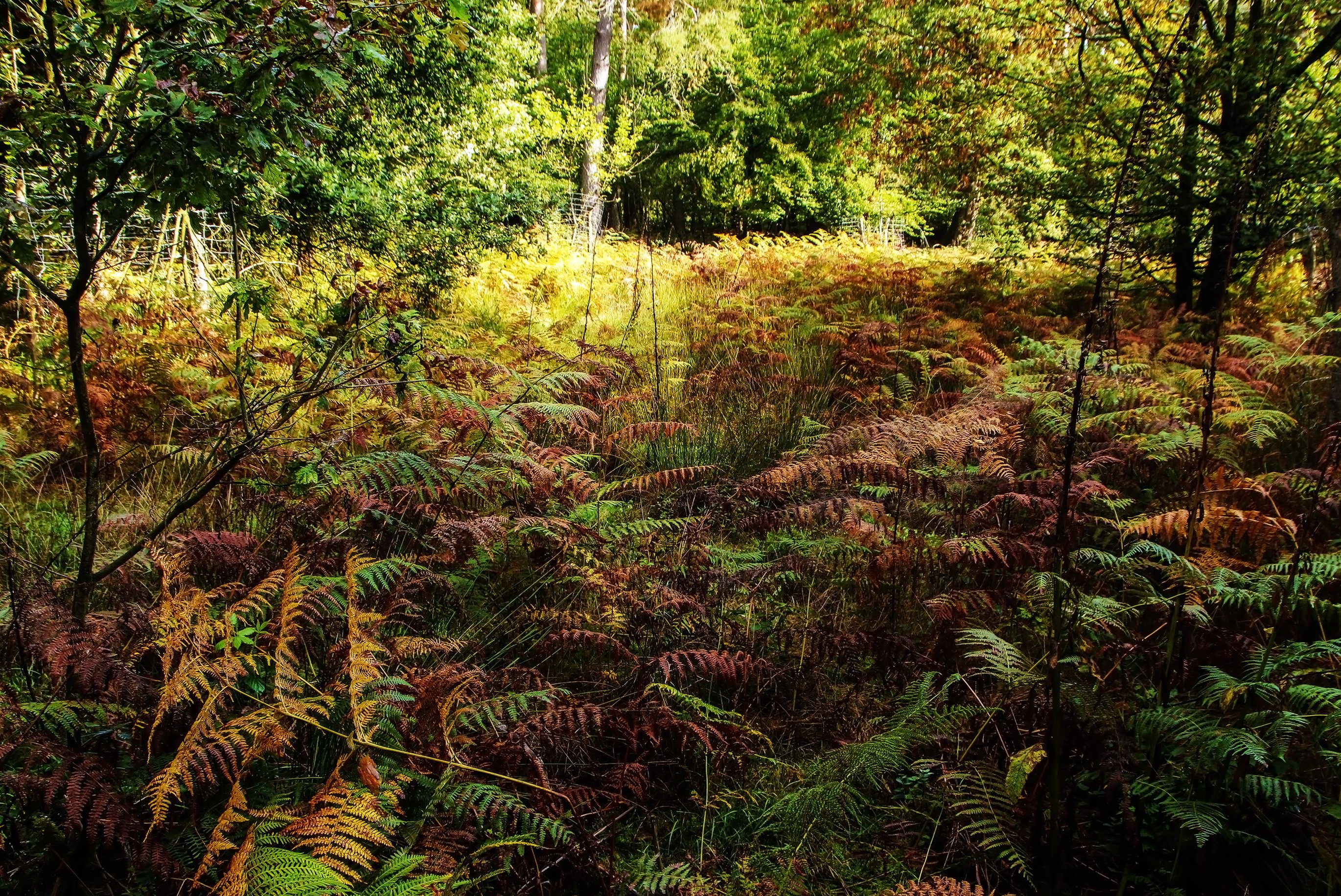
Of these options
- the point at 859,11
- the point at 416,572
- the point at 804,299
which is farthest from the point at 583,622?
the point at 859,11

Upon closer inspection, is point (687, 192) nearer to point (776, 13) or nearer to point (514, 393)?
point (776, 13)

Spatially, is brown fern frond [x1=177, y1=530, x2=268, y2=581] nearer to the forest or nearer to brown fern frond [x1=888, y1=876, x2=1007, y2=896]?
the forest

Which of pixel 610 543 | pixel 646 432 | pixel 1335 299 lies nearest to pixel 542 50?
pixel 646 432

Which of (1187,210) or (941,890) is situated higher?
(1187,210)

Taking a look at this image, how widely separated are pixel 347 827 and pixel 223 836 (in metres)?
0.23

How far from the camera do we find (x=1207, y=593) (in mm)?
2012

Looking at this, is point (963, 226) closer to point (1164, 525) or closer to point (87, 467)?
point (1164, 525)

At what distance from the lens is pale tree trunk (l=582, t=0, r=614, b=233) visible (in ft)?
49.8

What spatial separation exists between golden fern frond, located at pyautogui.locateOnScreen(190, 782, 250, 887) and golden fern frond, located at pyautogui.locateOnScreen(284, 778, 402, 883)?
0.10 m

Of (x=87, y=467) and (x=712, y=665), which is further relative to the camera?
(x=712, y=665)

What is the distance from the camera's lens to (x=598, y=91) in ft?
53.2

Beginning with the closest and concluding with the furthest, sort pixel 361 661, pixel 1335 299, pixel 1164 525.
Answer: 1. pixel 361 661
2. pixel 1164 525
3. pixel 1335 299

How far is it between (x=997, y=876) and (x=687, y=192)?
21.7 m

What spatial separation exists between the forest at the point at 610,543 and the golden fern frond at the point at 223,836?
22mm
